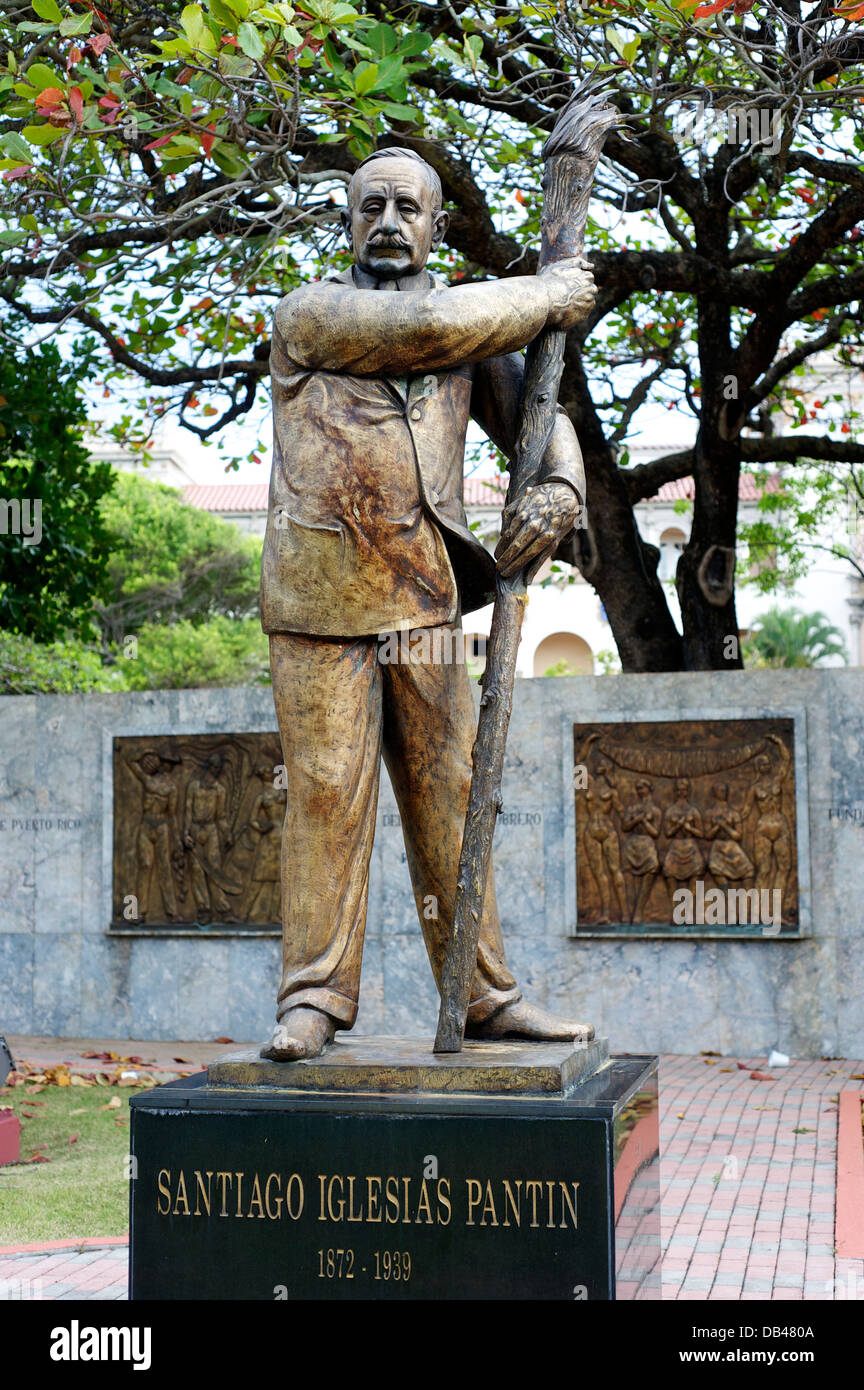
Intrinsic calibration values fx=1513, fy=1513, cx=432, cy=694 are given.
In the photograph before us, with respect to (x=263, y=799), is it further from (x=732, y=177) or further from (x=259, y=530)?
(x=259, y=530)

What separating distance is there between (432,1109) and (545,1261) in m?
0.43

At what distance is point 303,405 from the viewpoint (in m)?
4.06

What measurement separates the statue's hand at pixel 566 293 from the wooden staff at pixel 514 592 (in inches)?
1.8

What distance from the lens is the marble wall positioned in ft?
32.6

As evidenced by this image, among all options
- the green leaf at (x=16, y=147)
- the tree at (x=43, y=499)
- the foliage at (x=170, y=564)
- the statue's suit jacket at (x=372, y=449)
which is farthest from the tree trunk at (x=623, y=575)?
the foliage at (x=170, y=564)

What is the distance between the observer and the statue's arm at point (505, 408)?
4.20m

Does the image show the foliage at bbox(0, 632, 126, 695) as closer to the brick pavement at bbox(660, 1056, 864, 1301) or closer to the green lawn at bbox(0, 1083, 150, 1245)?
the green lawn at bbox(0, 1083, 150, 1245)

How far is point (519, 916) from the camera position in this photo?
10.4 metres

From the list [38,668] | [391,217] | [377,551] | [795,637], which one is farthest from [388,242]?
[795,637]

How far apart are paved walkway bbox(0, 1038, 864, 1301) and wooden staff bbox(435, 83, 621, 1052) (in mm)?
1694

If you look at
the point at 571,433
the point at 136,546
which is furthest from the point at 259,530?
the point at 571,433

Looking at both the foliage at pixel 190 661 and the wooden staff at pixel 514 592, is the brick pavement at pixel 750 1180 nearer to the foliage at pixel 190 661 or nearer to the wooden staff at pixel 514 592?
the wooden staff at pixel 514 592

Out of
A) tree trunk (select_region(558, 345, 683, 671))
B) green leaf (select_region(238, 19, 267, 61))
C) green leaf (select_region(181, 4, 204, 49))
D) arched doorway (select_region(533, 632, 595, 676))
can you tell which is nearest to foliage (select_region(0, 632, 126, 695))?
tree trunk (select_region(558, 345, 683, 671))

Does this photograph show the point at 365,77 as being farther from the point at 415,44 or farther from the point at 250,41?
the point at 250,41
